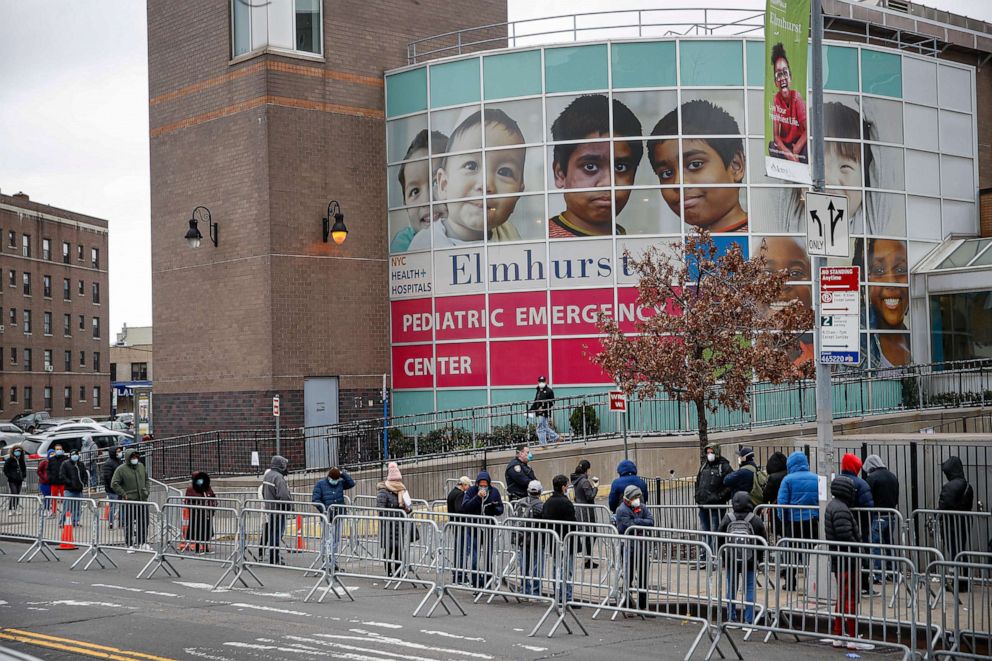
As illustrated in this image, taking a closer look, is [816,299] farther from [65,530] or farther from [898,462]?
[65,530]

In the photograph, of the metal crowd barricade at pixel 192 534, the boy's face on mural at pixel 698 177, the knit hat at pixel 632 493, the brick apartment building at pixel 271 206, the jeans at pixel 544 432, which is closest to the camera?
the knit hat at pixel 632 493

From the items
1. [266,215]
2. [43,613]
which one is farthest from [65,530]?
[266,215]

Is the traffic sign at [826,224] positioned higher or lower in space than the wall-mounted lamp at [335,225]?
lower

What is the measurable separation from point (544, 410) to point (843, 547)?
14841 millimetres

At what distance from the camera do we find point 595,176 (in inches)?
1146

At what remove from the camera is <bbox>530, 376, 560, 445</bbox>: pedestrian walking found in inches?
1043

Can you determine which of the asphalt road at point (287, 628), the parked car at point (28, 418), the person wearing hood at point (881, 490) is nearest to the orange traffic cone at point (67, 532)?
the asphalt road at point (287, 628)

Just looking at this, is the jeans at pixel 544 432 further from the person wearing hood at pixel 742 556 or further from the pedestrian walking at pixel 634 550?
the person wearing hood at pixel 742 556

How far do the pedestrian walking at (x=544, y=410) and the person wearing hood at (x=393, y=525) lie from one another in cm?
991

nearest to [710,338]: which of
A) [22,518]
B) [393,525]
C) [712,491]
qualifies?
[712,491]

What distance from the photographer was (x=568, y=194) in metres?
29.2

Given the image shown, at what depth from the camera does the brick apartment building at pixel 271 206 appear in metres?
29.9

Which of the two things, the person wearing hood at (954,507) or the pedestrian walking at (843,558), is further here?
the person wearing hood at (954,507)

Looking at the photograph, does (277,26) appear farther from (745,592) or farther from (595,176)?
(745,592)
